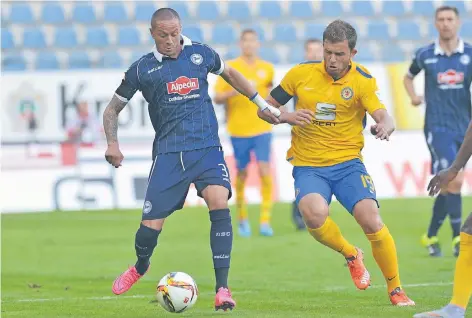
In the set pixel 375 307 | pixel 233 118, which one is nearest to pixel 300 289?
pixel 375 307

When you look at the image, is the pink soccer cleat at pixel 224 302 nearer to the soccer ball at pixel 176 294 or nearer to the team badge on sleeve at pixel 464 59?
the soccer ball at pixel 176 294

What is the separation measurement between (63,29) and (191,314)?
14962 mm

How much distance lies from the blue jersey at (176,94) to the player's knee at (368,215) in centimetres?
116

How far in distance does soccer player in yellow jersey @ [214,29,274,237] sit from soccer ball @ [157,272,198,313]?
6.39 metres

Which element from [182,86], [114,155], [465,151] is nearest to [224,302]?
[114,155]

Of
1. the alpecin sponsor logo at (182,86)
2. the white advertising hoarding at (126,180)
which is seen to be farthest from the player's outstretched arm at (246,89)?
the white advertising hoarding at (126,180)

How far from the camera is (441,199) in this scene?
438 inches

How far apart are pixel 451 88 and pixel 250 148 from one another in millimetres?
3576

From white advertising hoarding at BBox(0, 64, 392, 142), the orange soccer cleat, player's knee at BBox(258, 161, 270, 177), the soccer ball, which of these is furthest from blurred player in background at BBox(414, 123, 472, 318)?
white advertising hoarding at BBox(0, 64, 392, 142)

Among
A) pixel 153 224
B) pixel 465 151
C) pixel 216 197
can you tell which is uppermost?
pixel 465 151

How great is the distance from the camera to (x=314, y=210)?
24.8ft

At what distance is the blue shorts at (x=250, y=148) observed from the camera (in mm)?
13820

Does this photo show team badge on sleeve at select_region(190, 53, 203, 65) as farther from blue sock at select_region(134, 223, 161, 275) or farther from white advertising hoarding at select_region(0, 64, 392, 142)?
white advertising hoarding at select_region(0, 64, 392, 142)

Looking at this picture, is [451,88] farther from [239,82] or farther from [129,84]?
[129,84]
